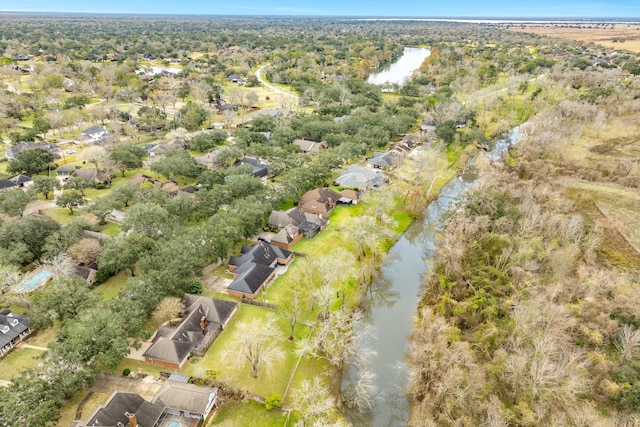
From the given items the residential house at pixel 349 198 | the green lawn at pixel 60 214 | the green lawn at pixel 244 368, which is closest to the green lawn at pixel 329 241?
the residential house at pixel 349 198

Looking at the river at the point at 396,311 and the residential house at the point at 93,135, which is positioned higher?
the residential house at the point at 93,135

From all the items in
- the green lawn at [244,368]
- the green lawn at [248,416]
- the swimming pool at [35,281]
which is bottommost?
the green lawn at [248,416]

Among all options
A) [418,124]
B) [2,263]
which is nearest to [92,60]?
[418,124]

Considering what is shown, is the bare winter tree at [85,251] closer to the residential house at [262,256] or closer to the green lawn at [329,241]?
the residential house at [262,256]

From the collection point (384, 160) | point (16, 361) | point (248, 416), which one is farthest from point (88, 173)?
point (248, 416)

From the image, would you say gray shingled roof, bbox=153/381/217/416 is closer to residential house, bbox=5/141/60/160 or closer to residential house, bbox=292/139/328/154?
residential house, bbox=292/139/328/154

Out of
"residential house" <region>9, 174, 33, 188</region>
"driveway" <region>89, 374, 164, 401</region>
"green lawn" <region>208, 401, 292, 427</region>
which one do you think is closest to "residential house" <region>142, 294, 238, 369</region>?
"driveway" <region>89, 374, 164, 401</region>

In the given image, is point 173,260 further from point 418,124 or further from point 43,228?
point 418,124
